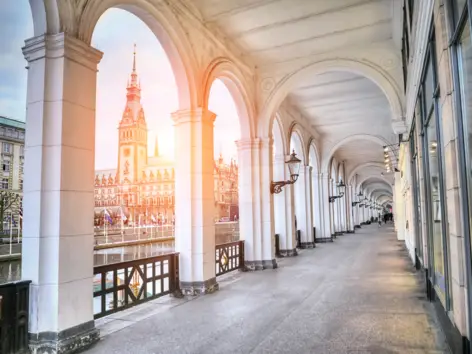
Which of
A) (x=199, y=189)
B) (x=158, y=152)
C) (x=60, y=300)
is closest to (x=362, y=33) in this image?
(x=199, y=189)

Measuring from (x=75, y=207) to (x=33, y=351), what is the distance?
1.52 meters

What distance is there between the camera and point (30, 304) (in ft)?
12.5

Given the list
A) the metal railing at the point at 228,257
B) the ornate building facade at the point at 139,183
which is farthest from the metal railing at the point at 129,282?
the ornate building facade at the point at 139,183

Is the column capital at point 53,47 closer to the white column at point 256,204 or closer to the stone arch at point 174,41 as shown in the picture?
the stone arch at point 174,41

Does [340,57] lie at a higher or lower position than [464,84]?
higher

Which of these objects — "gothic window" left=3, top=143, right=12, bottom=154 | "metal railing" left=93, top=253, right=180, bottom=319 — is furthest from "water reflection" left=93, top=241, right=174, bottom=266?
"metal railing" left=93, top=253, right=180, bottom=319

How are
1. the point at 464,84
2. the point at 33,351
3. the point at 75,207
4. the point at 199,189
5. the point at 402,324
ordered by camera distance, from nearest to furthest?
the point at 464,84
the point at 33,351
the point at 75,207
the point at 402,324
the point at 199,189

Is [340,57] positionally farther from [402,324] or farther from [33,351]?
[33,351]

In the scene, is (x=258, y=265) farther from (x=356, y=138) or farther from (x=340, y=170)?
(x=340, y=170)

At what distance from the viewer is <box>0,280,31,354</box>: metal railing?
3549 millimetres

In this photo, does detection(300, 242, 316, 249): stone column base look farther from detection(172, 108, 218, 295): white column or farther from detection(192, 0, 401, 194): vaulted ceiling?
detection(172, 108, 218, 295): white column

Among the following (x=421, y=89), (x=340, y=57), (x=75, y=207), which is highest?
(x=340, y=57)

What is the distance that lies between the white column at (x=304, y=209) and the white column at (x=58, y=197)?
12470 millimetres

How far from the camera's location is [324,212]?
743 inches
